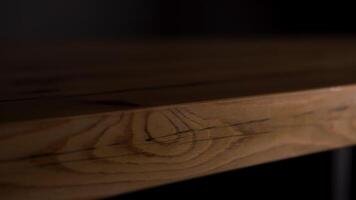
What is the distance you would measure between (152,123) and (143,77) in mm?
123

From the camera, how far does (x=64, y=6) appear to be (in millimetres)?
937

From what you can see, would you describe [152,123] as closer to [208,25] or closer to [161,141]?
[161,141]

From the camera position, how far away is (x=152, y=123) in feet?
0.87

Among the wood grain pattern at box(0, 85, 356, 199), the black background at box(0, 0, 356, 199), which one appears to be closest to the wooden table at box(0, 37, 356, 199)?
the wood grain pattern at box(0, 85, 356, 199)

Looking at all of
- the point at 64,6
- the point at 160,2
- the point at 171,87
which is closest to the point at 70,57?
the point at 171,87

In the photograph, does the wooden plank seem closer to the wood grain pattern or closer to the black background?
the wood grain pattern

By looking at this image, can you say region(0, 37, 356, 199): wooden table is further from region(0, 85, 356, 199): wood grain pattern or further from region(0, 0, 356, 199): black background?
region(0, 0, 356, 199): black background

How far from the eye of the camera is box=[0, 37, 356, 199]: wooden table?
9.3 inches

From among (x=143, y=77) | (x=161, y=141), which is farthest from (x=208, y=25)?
(x=161, y=141)

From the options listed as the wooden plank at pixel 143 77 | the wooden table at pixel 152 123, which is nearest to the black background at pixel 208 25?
the wooden plank at pixel 143 77

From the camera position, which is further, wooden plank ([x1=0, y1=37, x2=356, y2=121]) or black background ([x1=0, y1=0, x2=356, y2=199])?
black background ([x1=0, y1=0, x2=356, y2=199])

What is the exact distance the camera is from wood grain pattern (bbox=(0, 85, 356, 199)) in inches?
9.1

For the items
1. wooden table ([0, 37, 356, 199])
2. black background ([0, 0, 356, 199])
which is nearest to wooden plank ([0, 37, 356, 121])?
wooden table ([0, 37, 356, 199])

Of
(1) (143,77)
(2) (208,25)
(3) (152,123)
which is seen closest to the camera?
(3) (152,123)
